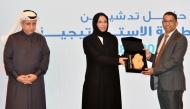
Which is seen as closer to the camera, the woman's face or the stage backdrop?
the woman's face

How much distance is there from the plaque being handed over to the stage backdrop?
785 millimetres

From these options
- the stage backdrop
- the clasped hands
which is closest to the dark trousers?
the stage backdrop

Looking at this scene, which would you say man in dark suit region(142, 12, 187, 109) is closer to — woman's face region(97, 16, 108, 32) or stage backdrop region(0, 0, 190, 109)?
woman's face region(97, 16, 108, 32)

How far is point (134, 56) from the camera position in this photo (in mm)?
4062

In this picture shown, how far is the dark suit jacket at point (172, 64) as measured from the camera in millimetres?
3887

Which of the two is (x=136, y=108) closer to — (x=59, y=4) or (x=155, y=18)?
(x=155, y=18)

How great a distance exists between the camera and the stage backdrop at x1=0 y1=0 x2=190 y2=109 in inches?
192

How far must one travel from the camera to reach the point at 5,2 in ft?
16.9

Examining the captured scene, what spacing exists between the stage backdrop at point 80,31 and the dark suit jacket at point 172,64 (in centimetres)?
87

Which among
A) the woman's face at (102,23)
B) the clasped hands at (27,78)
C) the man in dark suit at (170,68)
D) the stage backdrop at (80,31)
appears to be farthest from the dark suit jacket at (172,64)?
the clasped hands at (27,78)

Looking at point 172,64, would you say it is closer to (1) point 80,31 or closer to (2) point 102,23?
(2) point 102,23

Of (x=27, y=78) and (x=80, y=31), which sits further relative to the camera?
(x=80, y=31)

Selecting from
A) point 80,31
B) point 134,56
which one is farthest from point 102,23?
point 80,31

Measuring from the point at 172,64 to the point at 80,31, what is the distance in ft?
5.43
